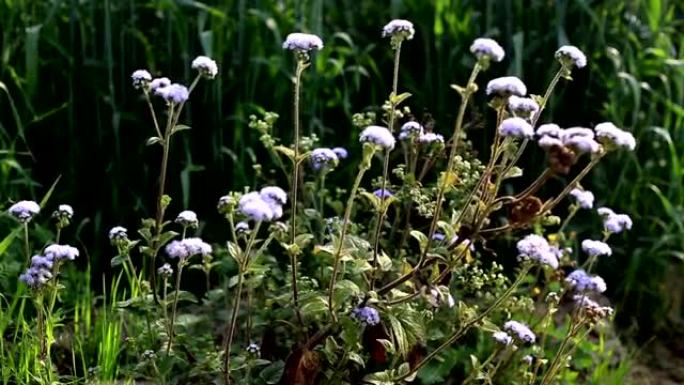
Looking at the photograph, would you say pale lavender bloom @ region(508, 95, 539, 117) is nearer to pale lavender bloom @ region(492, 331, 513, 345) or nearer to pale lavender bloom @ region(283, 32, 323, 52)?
pale lavender bloom @ region(283, 32, 323, 52)

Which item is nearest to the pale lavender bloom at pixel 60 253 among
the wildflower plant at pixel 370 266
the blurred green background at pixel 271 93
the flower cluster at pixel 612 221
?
the wildflower plant at pixel 370 266

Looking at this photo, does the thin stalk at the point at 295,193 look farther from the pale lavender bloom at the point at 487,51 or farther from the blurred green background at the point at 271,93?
the blurred green background at the point at 271,93

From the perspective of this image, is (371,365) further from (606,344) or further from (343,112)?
(343,112)

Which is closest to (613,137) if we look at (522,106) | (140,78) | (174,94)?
(522,106)

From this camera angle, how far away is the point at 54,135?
3.26 m

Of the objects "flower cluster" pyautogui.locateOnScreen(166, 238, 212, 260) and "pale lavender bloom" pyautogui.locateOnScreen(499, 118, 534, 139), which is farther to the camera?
"flower cluster" pyautogui.locateOnScreen(166, 238, 212, 260)

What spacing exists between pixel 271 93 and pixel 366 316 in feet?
4.68

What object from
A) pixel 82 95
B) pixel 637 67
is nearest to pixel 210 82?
pixel 82 95

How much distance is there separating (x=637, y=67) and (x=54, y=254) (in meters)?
2.10

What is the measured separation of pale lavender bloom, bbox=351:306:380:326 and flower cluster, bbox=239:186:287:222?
1.01 ft

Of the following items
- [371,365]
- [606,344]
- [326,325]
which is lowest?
[606,344]

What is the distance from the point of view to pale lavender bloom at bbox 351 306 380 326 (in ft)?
6.70

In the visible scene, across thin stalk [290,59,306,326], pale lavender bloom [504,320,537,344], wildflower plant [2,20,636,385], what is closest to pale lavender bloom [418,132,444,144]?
wildflower plant [2,20,636,385]

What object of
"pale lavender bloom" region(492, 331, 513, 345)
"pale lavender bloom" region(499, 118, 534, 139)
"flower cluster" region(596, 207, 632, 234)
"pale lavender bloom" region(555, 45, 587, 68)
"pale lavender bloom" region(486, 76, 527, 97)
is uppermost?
"pale lavender bloom" region(555, 45, 587, 68)
